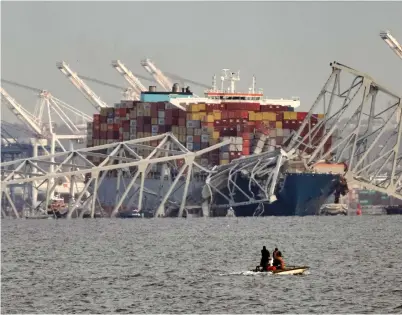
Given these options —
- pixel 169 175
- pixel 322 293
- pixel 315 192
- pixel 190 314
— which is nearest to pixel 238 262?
pixel 322 293

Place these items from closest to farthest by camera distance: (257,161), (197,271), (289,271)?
(289,271)
(197,271)
(257,161)

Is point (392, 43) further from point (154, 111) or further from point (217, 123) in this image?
point (154, 111)

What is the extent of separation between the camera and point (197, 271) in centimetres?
8112

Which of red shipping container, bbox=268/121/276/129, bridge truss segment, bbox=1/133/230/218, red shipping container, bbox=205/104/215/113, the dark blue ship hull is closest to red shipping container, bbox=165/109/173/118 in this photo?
red shipping container, bbox=205/104/215/113

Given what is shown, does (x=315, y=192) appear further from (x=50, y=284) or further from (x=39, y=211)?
(x=50, y=284)

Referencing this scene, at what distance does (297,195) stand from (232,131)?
20.4 m

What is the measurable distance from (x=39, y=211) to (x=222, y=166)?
2564 cm

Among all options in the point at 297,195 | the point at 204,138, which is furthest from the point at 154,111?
the point at 297,195

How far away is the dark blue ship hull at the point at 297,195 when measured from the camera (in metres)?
164

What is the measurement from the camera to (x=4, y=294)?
71.1 m

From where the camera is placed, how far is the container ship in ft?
541

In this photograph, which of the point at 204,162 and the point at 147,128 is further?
the point at 147,128

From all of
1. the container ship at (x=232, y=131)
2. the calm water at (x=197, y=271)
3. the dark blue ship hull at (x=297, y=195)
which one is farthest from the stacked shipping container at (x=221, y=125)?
the calm water at (x=197, y=271)

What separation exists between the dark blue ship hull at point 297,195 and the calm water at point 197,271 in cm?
3136
